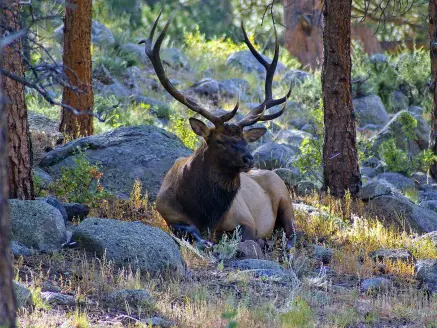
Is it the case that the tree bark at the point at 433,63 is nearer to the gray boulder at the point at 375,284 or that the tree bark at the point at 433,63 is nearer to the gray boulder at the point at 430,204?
the gray boulder at the point at 430,204

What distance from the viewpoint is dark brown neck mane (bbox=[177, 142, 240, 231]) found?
383 inches

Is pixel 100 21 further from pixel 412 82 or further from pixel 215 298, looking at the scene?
pixel 215 298

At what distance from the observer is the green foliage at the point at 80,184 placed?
10.6 meters

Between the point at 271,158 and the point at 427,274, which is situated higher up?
the point at 271,158

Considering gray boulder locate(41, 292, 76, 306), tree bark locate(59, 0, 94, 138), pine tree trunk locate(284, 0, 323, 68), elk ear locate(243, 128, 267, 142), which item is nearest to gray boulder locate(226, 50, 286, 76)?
pine tree trunk locate(284, 0, 323, 68)

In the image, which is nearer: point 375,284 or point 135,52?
point 375,284

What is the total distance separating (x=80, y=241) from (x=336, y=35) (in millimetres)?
5757

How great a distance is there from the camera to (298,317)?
6305 millimetres

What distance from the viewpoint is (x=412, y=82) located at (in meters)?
23.3

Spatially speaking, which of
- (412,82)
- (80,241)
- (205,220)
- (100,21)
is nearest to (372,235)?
(205,220)

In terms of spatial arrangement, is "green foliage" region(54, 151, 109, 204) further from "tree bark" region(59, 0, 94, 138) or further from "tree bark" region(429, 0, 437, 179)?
"tree bark" region(429, 0, 437, 179)

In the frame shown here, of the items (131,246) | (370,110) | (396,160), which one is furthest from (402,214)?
(370,110)

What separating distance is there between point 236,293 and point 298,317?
110cm

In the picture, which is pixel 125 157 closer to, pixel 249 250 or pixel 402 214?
pixel 249 250
